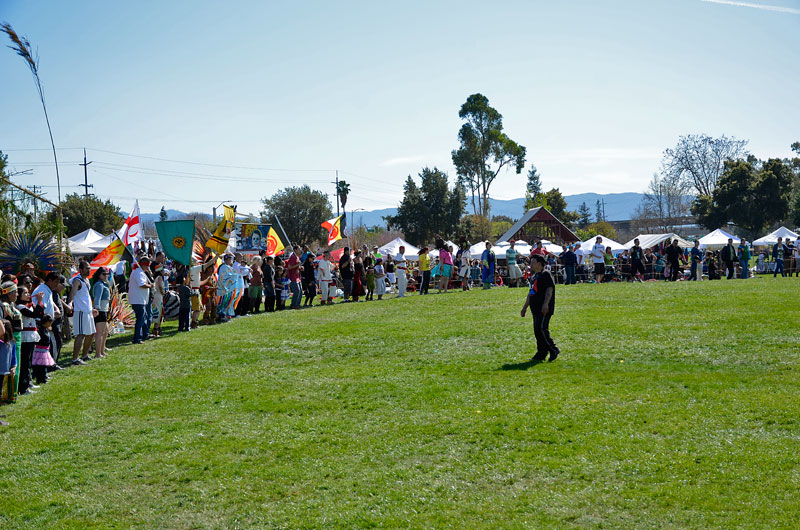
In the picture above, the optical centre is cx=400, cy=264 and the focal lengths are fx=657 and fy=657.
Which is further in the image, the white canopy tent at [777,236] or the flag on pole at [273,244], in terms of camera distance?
the white canopy tent at [777,236]

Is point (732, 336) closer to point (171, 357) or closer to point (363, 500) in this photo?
point (363, 500)

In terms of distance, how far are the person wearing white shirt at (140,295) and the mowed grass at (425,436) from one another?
143 centimetres

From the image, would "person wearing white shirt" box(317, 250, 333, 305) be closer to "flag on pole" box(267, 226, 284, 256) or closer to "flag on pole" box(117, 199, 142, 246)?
"flag on pole" box(267, 226, 284, 256)

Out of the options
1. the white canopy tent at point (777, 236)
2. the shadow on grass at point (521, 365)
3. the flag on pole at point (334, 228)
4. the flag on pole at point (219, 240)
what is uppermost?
the flag on pole at point (334, 228)

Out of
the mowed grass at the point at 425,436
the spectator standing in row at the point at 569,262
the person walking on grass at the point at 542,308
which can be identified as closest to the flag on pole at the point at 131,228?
the mowed grass at the point at 425,436

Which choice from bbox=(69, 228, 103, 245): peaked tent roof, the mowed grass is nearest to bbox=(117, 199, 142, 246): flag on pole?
Result: the mowed grass

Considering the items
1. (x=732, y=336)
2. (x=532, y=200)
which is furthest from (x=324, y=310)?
(x=532, y=200)

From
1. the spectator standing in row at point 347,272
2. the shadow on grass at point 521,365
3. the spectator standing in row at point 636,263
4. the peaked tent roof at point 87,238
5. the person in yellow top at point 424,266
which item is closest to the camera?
the shadow on grass at point 521,365

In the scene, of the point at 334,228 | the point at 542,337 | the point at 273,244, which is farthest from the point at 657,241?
the point at 542,337

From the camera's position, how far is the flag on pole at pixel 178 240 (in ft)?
54.0

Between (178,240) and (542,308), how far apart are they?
32.6 feet

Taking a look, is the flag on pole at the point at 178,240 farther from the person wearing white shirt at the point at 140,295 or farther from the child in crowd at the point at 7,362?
the child in crowd at the point at 7,362

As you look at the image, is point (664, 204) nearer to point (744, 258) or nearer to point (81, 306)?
point (744, 258)

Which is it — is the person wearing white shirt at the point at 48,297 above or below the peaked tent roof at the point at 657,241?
below
